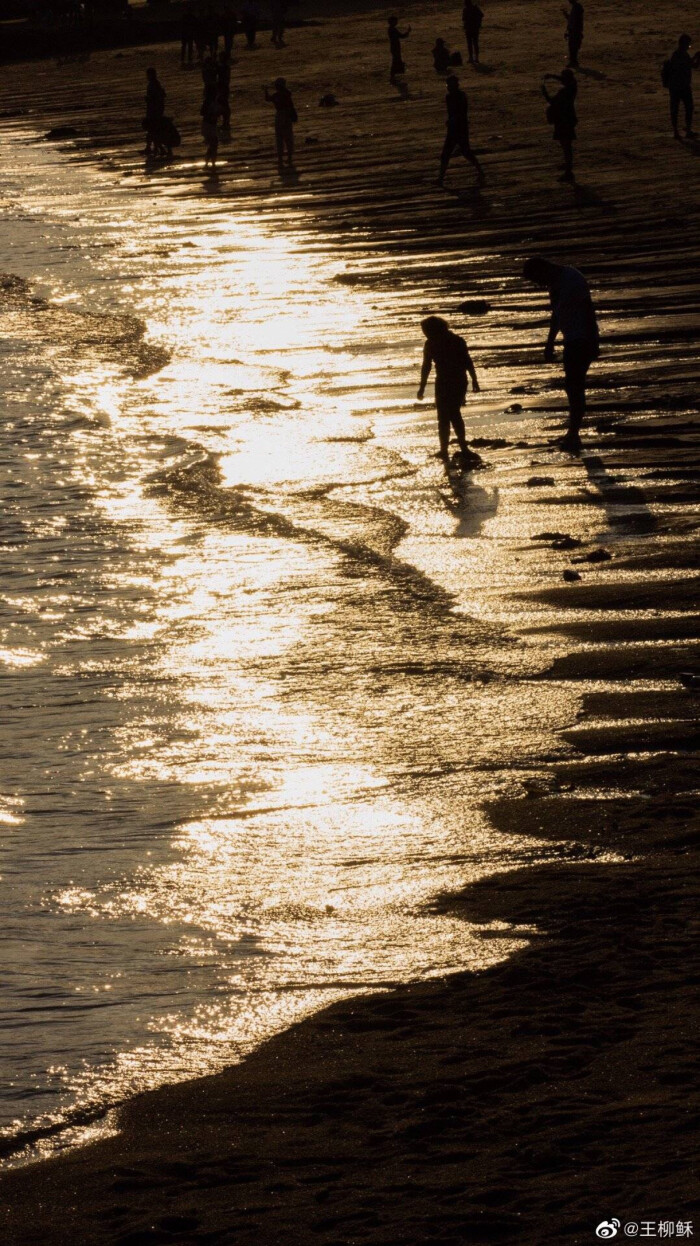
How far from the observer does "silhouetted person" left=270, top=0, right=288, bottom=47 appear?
44.6 metres

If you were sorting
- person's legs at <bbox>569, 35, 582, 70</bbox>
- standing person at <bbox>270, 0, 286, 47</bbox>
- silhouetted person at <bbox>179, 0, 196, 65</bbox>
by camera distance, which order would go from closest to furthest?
person's legs at <bbox>569, 35, 582, 70</bbox>
silhouetted person at <bbox>179, 0, 196, 65</bbox>
standing person at <bbox>270, 0, 286, 47</bbox>

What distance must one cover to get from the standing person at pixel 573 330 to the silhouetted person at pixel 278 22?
33714 millimetres

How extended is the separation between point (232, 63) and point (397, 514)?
33.4 meters

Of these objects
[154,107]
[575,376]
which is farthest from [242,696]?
[154,107]

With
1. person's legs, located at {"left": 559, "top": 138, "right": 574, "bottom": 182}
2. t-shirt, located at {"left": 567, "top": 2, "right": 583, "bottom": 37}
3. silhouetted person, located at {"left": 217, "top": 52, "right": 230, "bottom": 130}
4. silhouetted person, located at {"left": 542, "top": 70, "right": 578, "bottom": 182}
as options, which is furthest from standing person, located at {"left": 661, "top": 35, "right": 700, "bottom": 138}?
silhouetted person, located at {"left": 217, "top": 52, "right": 230, "bottom": 130}

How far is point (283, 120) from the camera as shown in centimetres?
Result: 2738

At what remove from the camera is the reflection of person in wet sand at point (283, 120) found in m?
27.0

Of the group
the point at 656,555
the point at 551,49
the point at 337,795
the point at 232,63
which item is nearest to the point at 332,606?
the point at 656,555

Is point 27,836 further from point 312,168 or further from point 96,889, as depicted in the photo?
point 312,168

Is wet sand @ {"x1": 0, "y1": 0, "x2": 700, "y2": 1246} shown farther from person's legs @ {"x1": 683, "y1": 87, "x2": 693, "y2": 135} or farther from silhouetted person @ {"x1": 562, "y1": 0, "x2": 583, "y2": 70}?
silhouetted person @ {"x1": 562, "y1": 0, "x2": 583, "y2": 70}

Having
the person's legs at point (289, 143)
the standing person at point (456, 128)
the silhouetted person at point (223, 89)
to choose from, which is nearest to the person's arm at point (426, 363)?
the standing person at point (456, 128)

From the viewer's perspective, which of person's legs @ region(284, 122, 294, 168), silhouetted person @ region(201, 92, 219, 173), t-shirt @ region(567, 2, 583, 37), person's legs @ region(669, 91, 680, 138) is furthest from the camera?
t-shirt @ region(567, 2, 583, 37)

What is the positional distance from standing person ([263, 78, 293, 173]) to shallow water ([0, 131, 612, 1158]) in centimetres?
1040

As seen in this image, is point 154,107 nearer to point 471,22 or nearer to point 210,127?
point 210,127
